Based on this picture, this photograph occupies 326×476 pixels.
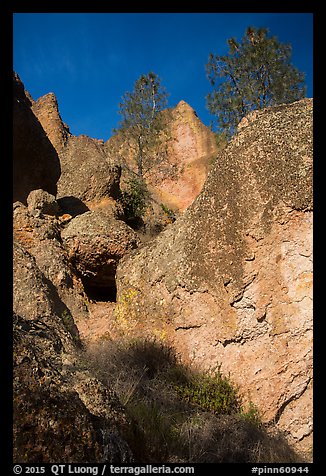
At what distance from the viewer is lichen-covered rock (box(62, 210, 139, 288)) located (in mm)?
8578

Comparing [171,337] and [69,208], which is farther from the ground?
[69,208]

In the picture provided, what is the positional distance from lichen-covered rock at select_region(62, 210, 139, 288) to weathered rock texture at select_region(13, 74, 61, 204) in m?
3.93

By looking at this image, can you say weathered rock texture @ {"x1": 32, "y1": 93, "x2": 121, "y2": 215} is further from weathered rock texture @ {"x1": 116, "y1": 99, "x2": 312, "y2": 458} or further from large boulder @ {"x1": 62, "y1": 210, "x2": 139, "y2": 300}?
weathered rock texture @ {"x1": 116, "y1": 99, "x2": 312, "y2": 458}

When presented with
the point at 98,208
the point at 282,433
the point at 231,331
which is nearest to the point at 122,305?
the point at 231,331

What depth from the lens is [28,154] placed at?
40.3 ft

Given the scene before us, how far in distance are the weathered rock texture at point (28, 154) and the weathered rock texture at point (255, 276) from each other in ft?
23.6

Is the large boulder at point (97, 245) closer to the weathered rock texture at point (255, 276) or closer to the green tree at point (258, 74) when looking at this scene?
the weathered rock texture at point (255, 276)

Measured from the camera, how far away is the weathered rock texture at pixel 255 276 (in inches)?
210

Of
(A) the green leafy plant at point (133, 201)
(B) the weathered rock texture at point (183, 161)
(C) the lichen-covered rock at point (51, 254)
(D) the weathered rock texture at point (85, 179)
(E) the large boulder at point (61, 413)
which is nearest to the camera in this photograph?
(E) the large boulder at point (61, 413)

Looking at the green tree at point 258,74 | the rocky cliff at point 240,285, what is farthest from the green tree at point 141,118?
the rocky cliff at point 240,285

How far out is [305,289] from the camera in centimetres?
533

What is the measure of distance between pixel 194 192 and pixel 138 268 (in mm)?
29142

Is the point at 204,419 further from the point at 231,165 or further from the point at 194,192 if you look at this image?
the point at 194,192

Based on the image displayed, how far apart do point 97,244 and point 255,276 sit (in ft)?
13.0
